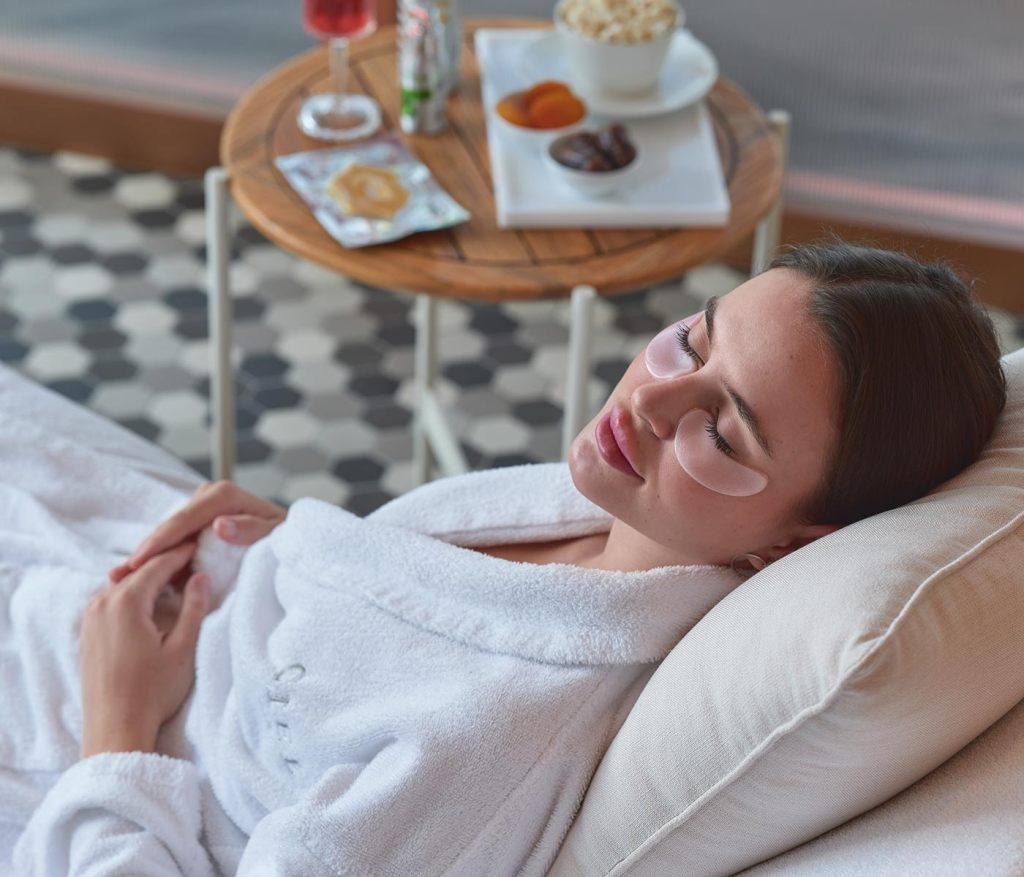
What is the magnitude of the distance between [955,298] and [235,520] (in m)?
0.79

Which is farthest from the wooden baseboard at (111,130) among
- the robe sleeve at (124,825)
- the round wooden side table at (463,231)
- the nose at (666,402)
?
the nose at (666,402)

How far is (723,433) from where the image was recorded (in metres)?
1.12

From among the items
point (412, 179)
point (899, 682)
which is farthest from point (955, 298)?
point (412, 179)

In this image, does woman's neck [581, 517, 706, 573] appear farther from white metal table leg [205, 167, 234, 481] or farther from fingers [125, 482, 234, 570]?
white metal table leg [205, 167, 234, 481]

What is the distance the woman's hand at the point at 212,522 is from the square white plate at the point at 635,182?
0.58 meters

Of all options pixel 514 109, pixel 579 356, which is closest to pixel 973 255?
pixel 514 109

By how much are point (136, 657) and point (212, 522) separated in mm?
204

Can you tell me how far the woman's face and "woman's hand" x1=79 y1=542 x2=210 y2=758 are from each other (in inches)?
19.2

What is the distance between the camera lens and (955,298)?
3.71ft

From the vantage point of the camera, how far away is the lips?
1.17 m

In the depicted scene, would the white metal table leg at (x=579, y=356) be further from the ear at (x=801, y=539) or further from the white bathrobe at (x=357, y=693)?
the ear at (x=801, y=539)

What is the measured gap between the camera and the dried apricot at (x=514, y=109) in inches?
80.0

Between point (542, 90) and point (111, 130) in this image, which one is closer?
point (542, 90)

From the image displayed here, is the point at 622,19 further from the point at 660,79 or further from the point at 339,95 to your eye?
the point at 339,95
